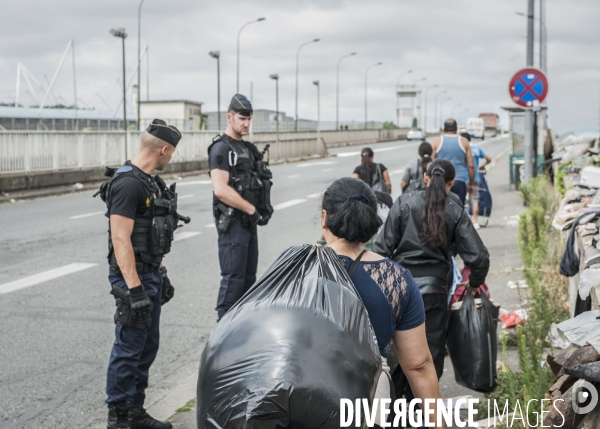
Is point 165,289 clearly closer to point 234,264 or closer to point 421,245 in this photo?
point 234,264

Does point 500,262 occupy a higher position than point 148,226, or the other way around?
point 148,226

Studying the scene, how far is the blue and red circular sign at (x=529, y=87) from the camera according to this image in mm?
13508

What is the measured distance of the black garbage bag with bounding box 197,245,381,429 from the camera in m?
2.25

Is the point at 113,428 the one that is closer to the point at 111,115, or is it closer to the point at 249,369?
the point at 249,369

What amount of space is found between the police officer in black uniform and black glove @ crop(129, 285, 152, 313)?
63.8 inches

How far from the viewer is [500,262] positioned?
10.7 meters

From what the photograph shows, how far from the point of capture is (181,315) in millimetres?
7840

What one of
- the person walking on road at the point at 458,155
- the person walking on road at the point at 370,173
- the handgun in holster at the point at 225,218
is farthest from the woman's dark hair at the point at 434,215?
the person walking on road at the point at 458,155

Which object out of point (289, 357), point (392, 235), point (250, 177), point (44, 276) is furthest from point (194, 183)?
point (289, 357)

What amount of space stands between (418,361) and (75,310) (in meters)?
5.50

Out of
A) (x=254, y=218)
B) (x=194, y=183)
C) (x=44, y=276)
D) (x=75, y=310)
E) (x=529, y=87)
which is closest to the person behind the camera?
(x=254, y=218)

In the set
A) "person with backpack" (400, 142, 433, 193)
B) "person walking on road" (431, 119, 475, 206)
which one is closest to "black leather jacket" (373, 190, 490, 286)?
"person with backpack" (400, 142, 433, 193)

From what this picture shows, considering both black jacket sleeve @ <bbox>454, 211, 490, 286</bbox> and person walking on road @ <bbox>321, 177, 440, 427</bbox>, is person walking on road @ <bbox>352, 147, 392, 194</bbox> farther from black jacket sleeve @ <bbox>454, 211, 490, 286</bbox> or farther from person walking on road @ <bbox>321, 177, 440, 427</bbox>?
person walking on road @ <bbox>321, 177, 440, 427</bbox>

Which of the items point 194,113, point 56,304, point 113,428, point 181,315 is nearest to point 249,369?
point 113,428
